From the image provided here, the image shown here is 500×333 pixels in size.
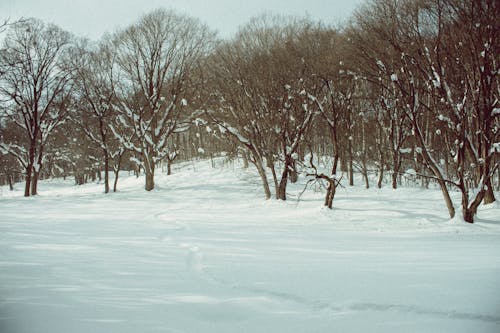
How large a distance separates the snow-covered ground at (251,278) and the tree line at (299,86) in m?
3.74

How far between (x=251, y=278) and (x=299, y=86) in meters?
11.8

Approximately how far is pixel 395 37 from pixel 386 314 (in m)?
8.93

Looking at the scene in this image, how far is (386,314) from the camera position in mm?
3521

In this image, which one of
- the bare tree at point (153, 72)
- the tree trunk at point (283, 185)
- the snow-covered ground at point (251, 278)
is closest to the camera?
the snow-covered ground at point (251, 278)

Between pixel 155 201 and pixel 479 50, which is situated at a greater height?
pixel 479 50

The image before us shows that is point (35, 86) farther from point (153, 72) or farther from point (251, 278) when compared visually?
point (251, 278)

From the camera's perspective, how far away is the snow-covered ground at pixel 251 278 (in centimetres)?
341

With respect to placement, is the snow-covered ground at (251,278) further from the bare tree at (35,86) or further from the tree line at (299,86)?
the bare tree at (35,86)

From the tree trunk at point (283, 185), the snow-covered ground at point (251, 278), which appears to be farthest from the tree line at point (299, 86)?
the snow-covered ground at point (251, 278)

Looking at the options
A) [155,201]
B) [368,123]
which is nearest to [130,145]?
[155,201]

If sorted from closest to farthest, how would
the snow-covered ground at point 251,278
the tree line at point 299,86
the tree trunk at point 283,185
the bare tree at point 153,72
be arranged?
the snow-covered ground at point 251,278 < the tree line at point 299,86 < the tree trunk at point 283,185 < the bare tree at point 153,72

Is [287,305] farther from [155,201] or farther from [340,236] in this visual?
[155,201]

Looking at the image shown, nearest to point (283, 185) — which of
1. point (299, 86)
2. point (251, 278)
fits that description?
point (299, 86)

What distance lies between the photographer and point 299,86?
49.7 ft
